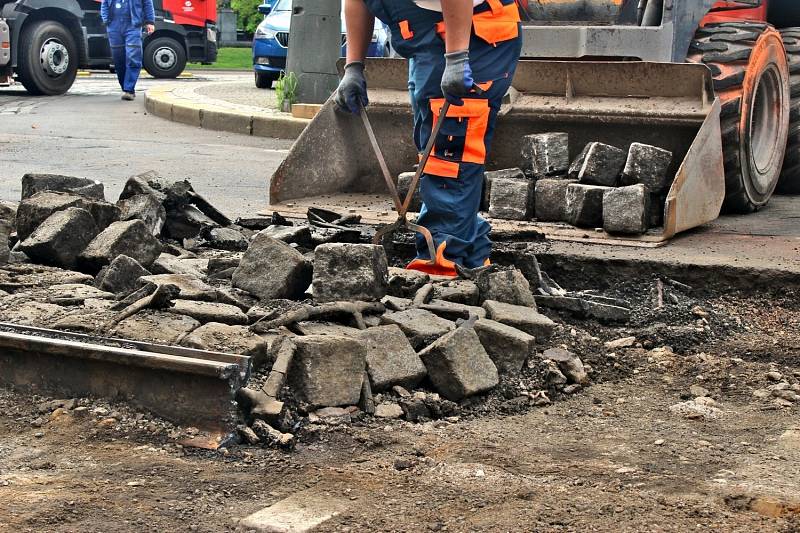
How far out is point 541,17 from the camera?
7.61 metres

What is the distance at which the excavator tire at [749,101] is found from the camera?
675 cm

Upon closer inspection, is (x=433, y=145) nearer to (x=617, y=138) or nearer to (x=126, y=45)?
(x=617, y=138)

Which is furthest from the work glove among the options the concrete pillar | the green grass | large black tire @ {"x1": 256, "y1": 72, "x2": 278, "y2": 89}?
the green grass

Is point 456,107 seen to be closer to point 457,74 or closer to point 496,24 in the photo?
point 457,74

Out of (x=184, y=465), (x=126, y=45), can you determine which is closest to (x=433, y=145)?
(x=184, y=465)

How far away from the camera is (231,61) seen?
31.7m

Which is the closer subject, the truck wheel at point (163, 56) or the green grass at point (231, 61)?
the truck wheel at point (163, 56)

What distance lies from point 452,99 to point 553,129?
2057 millimetres

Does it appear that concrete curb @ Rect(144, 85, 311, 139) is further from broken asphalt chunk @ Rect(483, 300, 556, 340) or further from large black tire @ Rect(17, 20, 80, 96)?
broken asphalt chunk @ Rect(483, 300, 556, 340)

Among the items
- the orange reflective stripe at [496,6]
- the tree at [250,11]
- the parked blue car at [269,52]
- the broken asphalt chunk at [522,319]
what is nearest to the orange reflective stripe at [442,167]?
the orange reflective stripe at [496,6]

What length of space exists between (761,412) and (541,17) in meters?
4.26

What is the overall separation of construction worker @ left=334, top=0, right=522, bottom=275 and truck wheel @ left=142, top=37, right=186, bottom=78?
1764 cm

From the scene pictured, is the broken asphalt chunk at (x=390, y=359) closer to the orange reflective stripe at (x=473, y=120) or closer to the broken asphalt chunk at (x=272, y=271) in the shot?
the broken asphalt chunk at (x=272, y=271)

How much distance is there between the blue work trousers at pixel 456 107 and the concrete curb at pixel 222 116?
6436 mm
